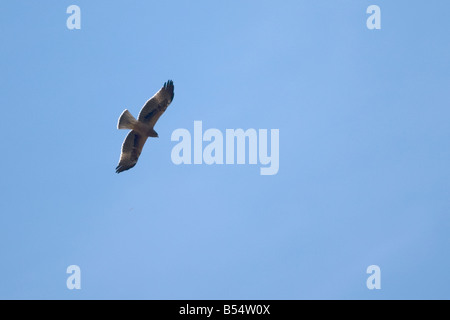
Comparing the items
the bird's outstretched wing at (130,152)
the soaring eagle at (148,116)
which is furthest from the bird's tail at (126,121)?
the bird's outstretched wing at (130,152)

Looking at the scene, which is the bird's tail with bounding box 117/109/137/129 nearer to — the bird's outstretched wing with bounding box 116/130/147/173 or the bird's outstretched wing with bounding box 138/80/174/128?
the bird's outstretched wing with bounding box 138/80/174/128

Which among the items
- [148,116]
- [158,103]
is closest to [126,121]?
[148,116]

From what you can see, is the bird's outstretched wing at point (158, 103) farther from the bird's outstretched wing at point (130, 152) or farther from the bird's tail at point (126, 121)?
the bird's outstretched wing at point (130, 152)

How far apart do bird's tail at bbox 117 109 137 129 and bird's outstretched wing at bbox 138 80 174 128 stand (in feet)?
0.45

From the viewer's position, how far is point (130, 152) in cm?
1631

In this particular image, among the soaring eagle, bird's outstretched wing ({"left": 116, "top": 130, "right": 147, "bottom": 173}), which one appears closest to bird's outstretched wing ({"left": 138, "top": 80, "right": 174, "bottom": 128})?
the soaring eagle

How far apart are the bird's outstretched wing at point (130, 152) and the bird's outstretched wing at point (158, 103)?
0.54m

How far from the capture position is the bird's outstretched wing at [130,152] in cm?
1617

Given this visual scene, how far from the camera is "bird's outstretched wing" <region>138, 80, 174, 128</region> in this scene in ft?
51.6

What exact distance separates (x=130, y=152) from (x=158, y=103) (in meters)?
1.15

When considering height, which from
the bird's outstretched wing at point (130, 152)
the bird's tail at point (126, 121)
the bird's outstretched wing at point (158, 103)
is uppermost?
the bird's outstretched wing at point (158, 103)
